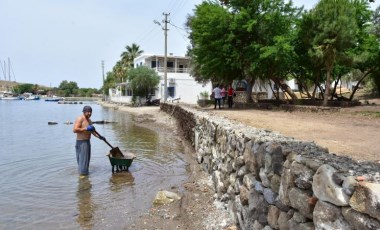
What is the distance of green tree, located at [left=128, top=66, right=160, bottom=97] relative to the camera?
51.9 metres

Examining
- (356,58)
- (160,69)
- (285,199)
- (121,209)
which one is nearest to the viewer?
(285,199)

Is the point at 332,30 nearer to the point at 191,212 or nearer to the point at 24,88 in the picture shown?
the point at 191,212

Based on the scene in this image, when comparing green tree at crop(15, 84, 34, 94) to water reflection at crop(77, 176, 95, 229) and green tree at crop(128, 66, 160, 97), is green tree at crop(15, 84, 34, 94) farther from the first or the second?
water reflection at crop(77, 176, 95, 229)

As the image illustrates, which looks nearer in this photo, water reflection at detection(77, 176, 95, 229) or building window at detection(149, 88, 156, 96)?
water reflection at detection(77, 176, 95, 229)

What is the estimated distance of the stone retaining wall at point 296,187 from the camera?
9.97 ft

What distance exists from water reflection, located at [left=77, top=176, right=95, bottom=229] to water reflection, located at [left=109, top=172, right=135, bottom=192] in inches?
27.7

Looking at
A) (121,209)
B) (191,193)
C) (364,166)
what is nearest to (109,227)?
(121,209)

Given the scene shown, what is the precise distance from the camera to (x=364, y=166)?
371cm

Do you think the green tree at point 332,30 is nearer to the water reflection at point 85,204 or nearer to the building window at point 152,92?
the water reflection at point 85,204

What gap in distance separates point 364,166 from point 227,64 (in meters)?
21.0

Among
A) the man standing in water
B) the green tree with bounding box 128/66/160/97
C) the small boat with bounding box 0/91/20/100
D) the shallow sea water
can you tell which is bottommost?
the small boat with bounding box 0/91/20/100

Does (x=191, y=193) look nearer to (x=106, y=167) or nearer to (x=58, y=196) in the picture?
(x=58, y=196)

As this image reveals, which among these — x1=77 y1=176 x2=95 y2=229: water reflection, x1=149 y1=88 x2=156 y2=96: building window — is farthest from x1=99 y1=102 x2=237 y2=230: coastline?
x1=149 y1=88 x2=156 y2=96: building window

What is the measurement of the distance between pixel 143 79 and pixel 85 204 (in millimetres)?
42939
